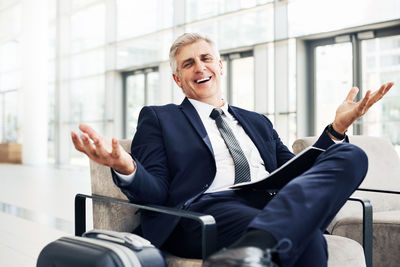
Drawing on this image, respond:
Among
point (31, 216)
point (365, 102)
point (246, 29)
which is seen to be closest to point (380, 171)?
point (365, 102)

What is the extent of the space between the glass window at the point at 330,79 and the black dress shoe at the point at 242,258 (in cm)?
591

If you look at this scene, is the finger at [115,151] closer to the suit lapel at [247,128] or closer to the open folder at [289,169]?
the open folder at [289,169]

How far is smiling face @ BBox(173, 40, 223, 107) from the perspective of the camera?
2.06 meters

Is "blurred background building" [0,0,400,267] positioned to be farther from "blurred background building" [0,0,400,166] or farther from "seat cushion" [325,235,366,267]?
"seat cushion" [325,235,366,267]

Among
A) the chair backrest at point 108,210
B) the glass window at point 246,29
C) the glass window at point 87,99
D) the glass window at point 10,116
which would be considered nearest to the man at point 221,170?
the chair backrest at point 108,210

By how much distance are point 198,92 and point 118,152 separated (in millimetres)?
728

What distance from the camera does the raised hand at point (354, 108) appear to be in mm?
1735

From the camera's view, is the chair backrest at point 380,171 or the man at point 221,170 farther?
the chair backrest at point 380,171

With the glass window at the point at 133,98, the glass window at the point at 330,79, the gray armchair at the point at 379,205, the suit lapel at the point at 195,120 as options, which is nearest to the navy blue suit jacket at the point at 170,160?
the suit lapel at the point at 195,120

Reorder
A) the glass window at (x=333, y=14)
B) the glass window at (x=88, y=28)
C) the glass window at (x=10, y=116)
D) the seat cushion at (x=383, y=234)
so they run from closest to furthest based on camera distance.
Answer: the seat cushion at (x=383, y=234) < the glass window at (x=333, y=14) < the glass window at (x=88, y=28) < the glass window at (x=10, y=116)

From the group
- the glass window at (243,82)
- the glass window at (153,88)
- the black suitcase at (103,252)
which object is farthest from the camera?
the glass window at (153,88)

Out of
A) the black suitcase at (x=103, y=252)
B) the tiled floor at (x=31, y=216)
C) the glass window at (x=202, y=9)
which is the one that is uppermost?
the glass window at (x=202, y=9)

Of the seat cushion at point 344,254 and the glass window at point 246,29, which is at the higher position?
the glass window at point 246,29

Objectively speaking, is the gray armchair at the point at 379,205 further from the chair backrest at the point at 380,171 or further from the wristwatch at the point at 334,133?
the wristwatch at the point at 334,133
